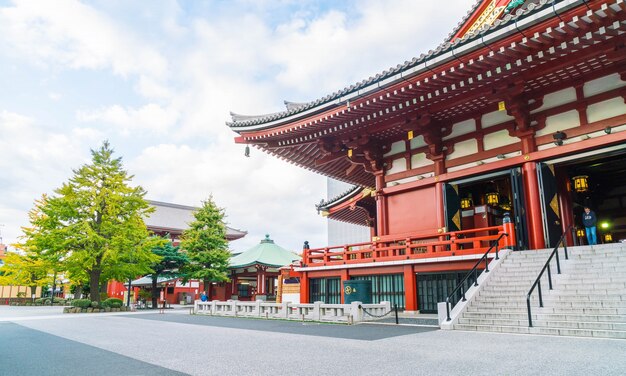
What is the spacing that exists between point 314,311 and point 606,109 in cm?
1073

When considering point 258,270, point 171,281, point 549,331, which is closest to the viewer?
point 549,331

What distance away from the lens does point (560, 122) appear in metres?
12.4

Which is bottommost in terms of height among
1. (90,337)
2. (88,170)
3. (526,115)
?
(90,337)

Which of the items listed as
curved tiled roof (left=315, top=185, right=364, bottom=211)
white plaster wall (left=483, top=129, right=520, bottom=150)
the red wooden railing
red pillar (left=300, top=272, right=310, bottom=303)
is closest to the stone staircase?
the red wooden railing

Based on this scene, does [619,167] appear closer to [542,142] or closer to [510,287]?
[542,142]

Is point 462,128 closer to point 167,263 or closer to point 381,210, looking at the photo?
point 381,210

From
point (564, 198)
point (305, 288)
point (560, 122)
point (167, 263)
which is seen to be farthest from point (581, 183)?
point (167, 263)

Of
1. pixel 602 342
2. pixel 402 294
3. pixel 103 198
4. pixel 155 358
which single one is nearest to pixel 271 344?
pixel 155 358

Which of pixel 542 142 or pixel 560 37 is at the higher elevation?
pixel 560 37

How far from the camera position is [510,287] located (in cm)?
1036

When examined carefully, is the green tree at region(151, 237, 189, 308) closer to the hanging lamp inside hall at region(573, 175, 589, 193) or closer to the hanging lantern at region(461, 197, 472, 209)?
the hanging lantern at region(461, 197, 472, 209)

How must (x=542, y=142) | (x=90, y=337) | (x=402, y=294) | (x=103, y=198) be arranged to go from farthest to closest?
(x=103, y=198)
(x=402, y=294)
(x=542, y=142)
(x=90, y=337)

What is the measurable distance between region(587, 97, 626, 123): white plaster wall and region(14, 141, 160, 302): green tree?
955 inches

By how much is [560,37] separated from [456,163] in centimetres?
574
